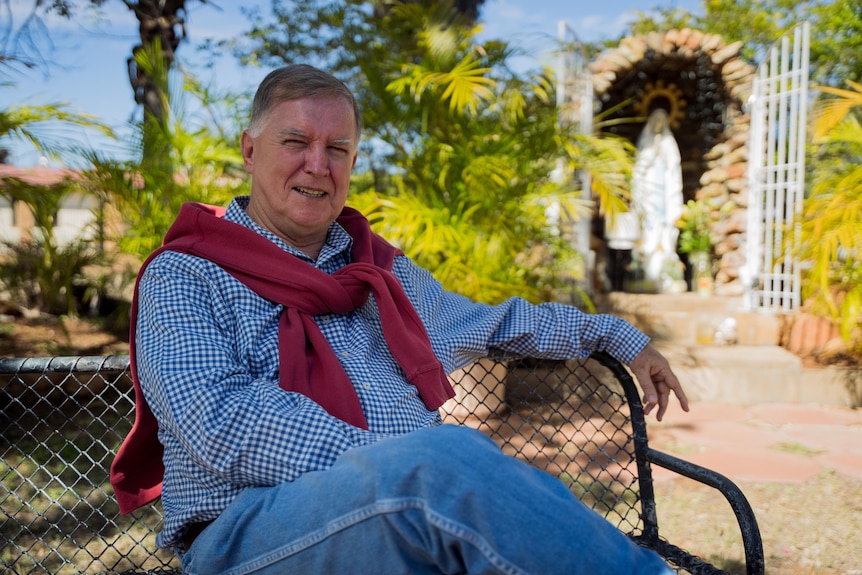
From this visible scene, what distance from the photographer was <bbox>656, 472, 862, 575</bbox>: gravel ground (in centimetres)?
277

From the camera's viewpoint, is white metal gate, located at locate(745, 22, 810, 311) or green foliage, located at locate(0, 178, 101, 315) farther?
white metal gate, located at locate(745, 22, 810, 311)

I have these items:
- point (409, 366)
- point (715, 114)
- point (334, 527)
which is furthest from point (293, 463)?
point (715, 114)

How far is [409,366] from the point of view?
166 centimetres

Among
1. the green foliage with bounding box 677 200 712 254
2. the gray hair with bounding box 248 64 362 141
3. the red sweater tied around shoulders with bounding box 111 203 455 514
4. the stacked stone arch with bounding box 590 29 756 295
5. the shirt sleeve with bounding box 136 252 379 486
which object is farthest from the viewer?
the green foliage with bounding box 677 200 712 254

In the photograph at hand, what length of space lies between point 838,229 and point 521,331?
3758 millimetres

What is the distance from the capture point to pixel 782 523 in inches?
123

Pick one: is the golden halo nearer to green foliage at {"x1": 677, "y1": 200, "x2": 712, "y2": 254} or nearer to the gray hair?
green foliage at {"x1": 677, "y1": 200, "x2": 712, "y2": 254}

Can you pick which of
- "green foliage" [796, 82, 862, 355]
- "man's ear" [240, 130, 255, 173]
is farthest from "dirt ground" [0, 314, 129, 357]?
"green foliage" [796, 82, 862, 355]

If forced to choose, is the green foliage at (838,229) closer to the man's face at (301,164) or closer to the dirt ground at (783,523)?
the dirt ground at (783,523)

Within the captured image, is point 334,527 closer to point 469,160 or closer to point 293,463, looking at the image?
point 293,463

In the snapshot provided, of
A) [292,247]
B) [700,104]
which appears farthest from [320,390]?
[700,104]

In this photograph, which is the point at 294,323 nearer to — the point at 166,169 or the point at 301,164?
the point at 301,164

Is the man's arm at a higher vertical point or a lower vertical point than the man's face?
lower

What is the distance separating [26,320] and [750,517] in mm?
6284
